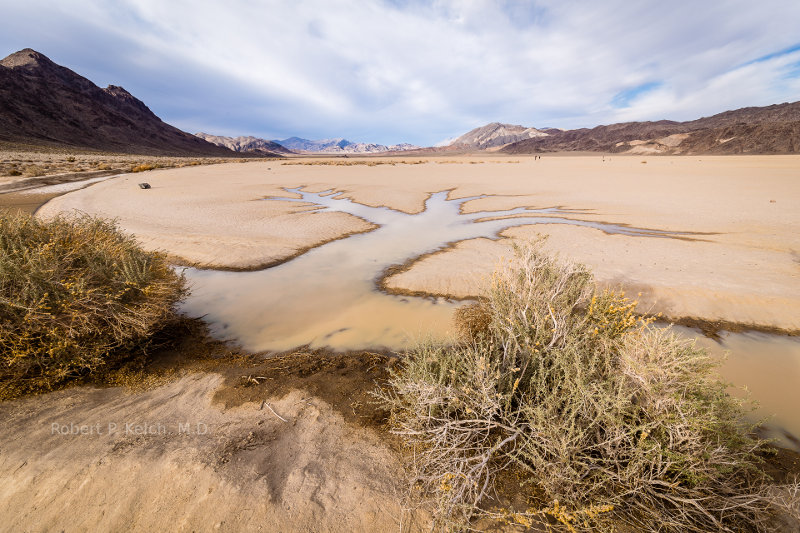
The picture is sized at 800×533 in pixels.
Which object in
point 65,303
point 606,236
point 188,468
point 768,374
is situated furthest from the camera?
point 606,236

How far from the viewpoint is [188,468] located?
2.67 meters

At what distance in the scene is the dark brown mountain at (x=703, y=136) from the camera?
70875mm

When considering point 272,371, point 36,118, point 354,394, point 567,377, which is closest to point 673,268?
point 567,377

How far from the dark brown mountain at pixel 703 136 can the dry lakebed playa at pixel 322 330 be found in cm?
8810

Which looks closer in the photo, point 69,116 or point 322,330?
point 322,330

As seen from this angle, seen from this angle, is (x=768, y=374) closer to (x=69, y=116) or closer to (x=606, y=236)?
(x=606, y=236)

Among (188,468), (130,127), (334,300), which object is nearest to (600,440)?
(188,468)

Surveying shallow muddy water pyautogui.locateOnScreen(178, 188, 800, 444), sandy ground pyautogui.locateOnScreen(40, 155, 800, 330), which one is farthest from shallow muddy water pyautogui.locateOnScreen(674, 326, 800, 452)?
sandy ground pyautogui.locateOnScreen(40, 155, 800, 330)

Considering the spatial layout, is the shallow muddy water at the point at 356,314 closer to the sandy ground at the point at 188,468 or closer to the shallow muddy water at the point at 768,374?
the shallow muddy water at the point at 768,374

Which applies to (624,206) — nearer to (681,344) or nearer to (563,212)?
(563,212)

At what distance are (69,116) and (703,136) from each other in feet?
558

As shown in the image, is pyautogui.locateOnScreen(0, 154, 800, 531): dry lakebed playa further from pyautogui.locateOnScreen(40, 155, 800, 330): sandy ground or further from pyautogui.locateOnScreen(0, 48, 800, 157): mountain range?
pyautogui.locateOnScreen(0, 48, 800, 157): mountain range

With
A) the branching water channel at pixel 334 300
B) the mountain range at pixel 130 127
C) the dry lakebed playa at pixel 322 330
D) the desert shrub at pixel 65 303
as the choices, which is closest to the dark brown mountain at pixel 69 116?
the mountain range at pixel 130 127

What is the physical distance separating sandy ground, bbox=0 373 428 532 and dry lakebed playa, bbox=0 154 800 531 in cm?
1
